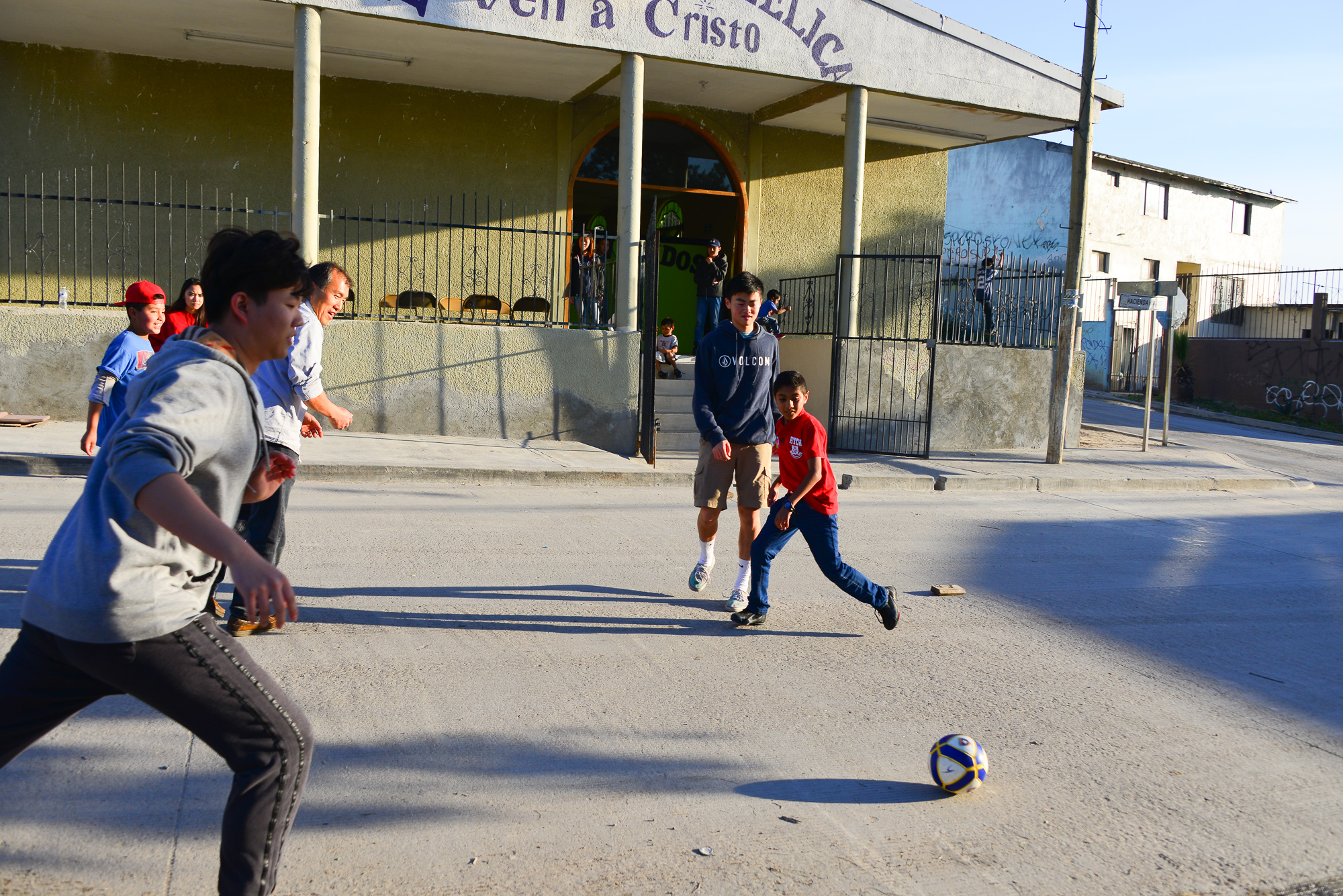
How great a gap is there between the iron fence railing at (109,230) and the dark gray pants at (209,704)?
12.7 m

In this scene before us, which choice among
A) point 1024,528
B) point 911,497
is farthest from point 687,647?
point 911,497

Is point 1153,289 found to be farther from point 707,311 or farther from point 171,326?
point 171,326

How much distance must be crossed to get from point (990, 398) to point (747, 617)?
10.7 meters

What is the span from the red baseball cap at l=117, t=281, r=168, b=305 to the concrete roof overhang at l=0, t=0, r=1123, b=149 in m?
7.00

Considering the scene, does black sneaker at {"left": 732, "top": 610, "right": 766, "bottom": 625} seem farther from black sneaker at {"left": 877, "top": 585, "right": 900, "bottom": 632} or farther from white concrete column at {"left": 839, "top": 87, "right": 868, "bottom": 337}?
white concrete column at {"left": 839, "top": 87, "right": 868, "bottom": 337}

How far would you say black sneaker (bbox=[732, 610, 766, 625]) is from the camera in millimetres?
5488

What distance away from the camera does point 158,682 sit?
2.12 m

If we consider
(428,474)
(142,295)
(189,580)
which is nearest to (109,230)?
(428,474)

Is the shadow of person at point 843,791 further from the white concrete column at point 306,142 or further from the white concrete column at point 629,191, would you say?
the white concrete column at point 629,191

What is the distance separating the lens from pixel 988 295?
1520 cm

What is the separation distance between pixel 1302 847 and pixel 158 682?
10.9 feet

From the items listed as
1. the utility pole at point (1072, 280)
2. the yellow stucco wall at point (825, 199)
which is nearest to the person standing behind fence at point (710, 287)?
the yellow stucco wall at point (825, 199)

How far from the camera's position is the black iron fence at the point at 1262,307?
24344mm

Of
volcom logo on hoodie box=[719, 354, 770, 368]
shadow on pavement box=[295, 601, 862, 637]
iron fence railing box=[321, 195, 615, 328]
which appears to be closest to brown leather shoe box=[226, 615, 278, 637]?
shadow on pavement box=[295, 601, 862, 637]
